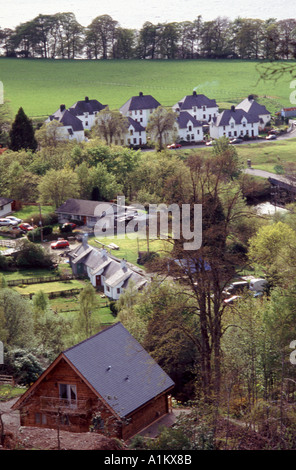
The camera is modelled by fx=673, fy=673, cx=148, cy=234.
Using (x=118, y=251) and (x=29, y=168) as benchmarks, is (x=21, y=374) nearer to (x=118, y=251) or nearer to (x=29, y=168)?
(x=118, y=251)

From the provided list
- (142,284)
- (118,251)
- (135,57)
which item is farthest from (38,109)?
(142,284)

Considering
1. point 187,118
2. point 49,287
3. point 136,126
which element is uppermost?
point 187,118

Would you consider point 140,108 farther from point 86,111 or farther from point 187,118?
point 187,118

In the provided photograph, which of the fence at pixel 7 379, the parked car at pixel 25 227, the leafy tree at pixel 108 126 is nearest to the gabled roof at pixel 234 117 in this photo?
the leafy tree at pixel 108 126

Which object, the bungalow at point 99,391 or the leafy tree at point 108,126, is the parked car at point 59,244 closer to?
the leafy tree at point 108,126

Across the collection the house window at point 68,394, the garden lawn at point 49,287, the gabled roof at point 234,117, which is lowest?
the garden lawn at point 49,287

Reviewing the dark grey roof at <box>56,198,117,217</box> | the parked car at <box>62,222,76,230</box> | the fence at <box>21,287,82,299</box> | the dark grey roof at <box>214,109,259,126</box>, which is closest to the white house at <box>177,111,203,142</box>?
the dark grey roof at <box>214,109,259,126</box>

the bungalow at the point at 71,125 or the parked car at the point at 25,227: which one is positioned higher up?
the bungalow at the point at 71,125

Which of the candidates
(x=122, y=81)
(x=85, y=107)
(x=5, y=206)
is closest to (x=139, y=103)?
(x=85, y=107)
